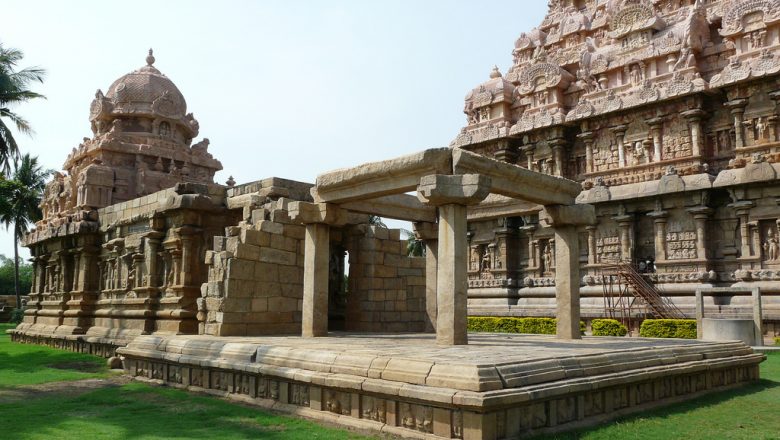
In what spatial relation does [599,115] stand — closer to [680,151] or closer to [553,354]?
[680,151]

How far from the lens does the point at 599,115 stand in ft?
75.6

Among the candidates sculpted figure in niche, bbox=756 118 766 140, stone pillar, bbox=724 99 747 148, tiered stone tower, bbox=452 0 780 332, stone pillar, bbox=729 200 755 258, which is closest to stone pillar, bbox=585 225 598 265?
tiered stone tower, bbox=452 0 780 332

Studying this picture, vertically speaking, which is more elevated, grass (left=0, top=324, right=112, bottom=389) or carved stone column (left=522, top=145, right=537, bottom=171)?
carved stone column (left=522, top=145, right=537, bottom=171)

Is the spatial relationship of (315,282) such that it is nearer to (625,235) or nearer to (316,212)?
(316,212)

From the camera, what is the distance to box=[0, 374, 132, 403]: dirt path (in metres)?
8.86

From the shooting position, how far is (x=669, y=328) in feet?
57.1

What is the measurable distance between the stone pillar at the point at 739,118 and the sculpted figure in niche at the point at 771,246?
10.1 ft

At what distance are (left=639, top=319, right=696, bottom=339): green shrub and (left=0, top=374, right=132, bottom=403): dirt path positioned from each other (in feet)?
44.4

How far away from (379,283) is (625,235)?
11.2 metres

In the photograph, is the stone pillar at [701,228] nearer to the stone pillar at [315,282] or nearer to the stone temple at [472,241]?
the stone temple at [472,241]

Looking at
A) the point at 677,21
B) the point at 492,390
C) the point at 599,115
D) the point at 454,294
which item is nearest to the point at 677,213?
the point at 599,115

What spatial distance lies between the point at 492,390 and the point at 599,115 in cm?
1962

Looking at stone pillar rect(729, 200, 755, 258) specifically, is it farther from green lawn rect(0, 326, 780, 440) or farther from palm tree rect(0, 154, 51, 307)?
palm tree rect(0, 154, 51, 307)

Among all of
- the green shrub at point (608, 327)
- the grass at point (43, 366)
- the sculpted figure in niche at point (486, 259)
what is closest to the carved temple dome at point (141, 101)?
the grass at point (43, 366)
